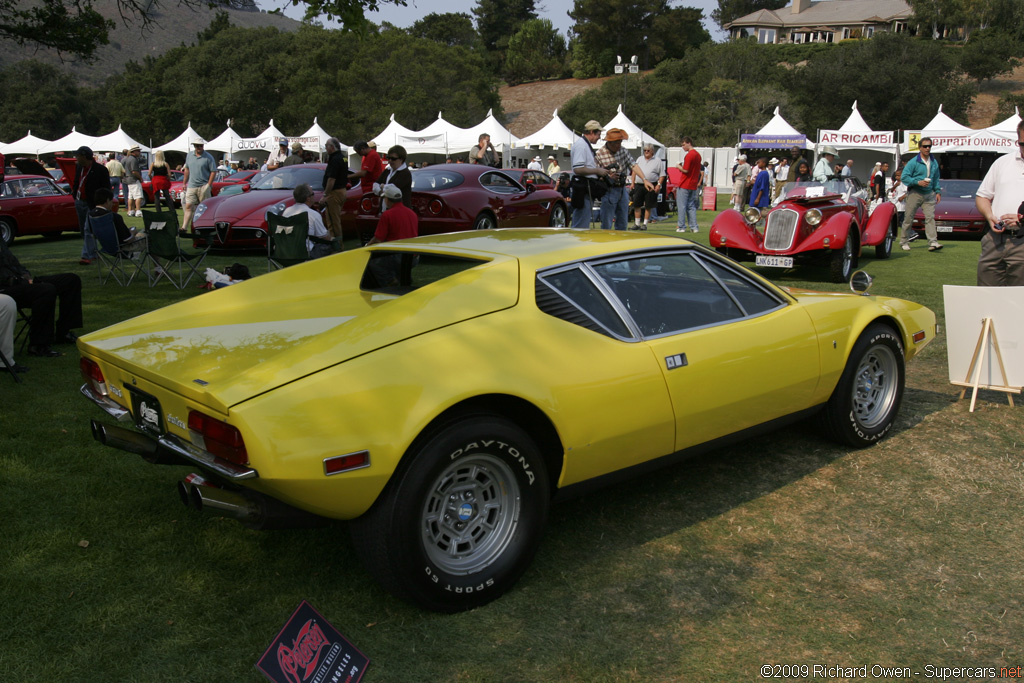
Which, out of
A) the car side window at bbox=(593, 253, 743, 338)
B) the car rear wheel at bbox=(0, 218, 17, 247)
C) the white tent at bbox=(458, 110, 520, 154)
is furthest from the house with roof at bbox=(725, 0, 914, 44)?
the car side window at bbox=(593, 253, 743, 338)

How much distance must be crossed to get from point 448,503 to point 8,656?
1.55 metres

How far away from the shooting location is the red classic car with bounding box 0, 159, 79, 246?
15076 mm

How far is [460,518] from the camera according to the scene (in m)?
2.93

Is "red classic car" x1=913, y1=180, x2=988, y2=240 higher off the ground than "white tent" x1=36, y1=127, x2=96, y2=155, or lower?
lower

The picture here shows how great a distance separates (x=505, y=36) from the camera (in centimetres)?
11512

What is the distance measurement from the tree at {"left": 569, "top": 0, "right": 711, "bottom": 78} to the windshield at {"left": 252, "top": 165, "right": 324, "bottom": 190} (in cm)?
9224

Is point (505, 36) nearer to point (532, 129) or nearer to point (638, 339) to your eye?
point (532, 129)

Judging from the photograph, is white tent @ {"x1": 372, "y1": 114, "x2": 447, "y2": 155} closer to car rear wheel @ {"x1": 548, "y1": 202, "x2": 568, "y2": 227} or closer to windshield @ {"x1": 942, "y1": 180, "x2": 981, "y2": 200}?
car rear wheel @ {"x1": 548, "y1": 202, "x2": 568, "y2": 227}

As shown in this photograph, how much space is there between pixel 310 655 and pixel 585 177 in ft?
28.3

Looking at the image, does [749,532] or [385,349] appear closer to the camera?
[385,349]

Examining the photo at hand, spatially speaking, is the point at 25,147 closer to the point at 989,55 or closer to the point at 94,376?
the point at 94,376

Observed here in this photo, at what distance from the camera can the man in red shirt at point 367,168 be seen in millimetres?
12703

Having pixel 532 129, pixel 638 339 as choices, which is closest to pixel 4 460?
pixel 638 339

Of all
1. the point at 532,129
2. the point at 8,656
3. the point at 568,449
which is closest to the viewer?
the point at 8,656
